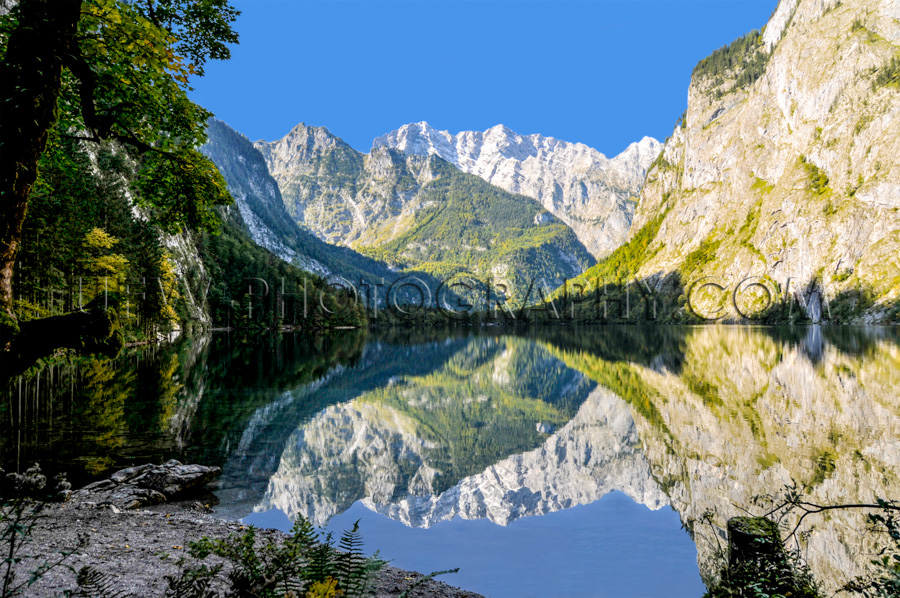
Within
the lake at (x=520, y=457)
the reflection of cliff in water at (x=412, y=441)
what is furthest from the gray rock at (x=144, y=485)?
the reflection of cliff in water at (x=412, y=441)

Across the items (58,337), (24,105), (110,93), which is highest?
(110,93)

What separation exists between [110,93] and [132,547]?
761 centimetres

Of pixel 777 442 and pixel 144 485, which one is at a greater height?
pixel 777 442

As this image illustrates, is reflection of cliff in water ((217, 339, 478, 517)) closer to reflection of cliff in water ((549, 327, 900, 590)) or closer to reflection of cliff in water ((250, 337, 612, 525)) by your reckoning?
reflection of cliff in water ((250, 337, 612, 525))

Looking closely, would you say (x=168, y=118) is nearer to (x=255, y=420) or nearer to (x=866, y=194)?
(x=255, y=420)

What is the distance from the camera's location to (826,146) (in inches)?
7761

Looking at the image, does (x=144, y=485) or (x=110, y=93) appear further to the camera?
(x=144, y=485)

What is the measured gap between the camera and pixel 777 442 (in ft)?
64.6

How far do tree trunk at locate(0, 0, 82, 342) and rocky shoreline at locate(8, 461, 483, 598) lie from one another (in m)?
3.28

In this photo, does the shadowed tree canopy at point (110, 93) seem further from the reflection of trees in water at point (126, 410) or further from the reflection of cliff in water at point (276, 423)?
the reflection of cliff in water at point (276, 423)

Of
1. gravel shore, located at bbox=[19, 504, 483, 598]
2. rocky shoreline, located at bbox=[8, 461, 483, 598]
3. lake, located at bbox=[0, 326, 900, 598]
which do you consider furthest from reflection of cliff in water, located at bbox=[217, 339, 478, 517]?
gravel shore, located at bbox=[19, 504, 483, 598]

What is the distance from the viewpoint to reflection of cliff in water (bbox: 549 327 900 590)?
Result: 1268cm

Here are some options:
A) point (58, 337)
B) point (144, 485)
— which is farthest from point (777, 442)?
point (58, 337)

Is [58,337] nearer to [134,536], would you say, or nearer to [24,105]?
[24,105]
